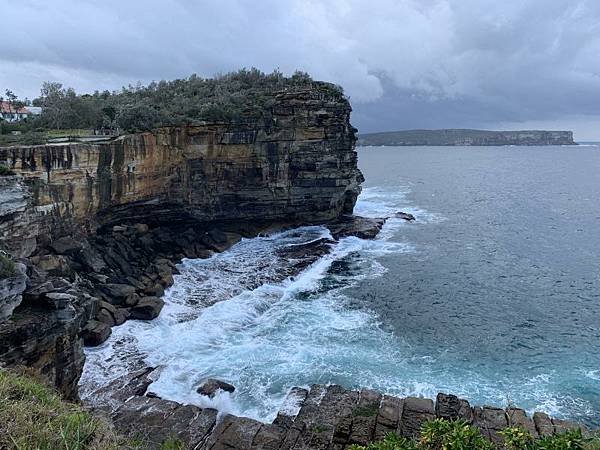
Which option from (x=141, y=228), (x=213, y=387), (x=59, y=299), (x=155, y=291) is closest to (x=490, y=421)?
(x=213, y=387)

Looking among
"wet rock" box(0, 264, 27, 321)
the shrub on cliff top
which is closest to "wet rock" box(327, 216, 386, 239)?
the shrub on cliff top

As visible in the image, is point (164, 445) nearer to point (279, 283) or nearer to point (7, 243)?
point (7, 243)

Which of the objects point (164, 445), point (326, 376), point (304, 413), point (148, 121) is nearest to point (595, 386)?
point (326, 376)

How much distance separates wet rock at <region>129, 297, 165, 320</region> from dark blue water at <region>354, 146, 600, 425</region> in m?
11.5

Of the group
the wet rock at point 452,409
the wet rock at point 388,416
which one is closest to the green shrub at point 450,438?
the wet rock at point 388,416

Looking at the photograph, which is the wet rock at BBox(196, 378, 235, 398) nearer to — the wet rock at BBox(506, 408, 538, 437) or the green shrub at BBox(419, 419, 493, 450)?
the wet rock at BBox(506, 408, 538, 437)

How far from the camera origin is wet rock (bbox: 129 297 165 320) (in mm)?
23547

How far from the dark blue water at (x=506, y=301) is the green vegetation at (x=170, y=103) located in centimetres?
1744

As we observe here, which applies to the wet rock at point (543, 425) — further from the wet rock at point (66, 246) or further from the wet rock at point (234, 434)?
the wet rock at point (66, 246)

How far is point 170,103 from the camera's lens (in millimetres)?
38250

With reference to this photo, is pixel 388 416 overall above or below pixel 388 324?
above

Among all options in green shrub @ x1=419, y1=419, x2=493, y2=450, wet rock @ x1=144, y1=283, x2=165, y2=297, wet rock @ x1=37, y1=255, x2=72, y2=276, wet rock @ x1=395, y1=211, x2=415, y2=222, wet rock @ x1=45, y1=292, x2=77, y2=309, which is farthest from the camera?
wet rock @ x1=395, y1=211, x2=415, y2=222

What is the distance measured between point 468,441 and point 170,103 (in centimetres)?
3595

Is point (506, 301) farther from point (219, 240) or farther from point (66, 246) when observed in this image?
point (66, 246)
